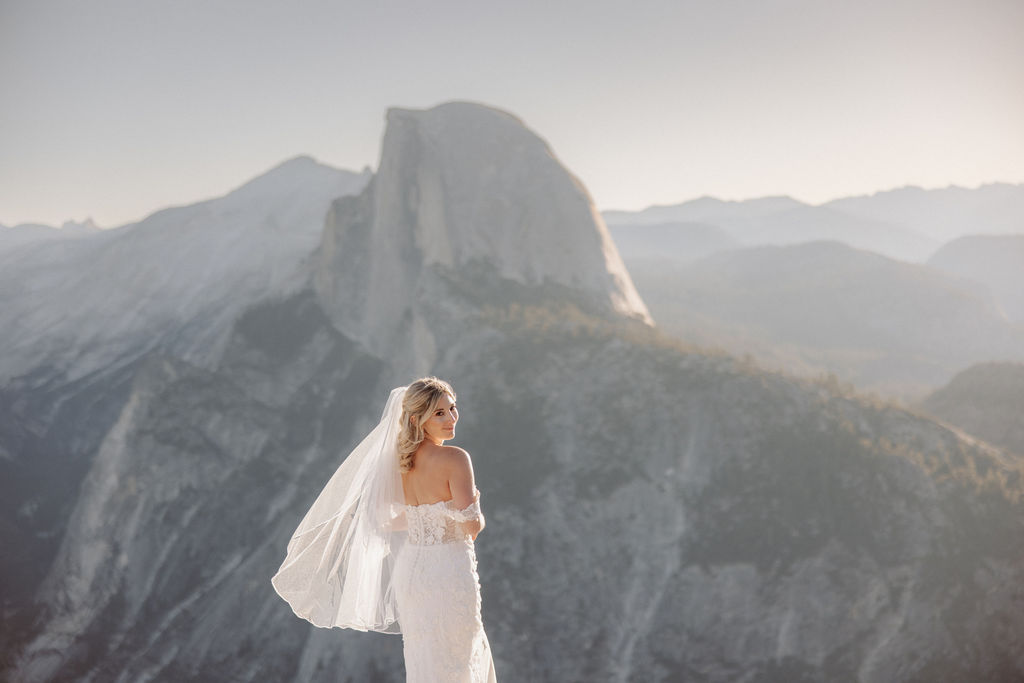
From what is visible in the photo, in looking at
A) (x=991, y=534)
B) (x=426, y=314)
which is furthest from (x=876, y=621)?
(x=426, y=314)

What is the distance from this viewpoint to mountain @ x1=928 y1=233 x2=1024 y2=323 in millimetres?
92875

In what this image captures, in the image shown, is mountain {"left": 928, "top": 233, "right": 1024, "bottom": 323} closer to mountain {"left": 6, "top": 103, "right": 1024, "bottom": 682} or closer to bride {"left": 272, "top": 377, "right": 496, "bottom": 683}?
mountain {"left": 6, "top": 103, "right": 1024, "bottom": 682}

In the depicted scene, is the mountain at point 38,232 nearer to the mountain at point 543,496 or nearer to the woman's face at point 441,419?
the mountain at point 543,496

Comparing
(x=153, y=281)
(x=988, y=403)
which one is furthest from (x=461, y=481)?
(x=153, y=281)

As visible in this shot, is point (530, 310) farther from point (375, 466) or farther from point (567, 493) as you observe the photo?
point (375, 466)

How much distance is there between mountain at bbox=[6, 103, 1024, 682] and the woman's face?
48.3ft

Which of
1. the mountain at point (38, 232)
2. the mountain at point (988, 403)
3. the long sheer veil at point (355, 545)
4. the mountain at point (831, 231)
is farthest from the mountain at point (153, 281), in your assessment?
the mountain at point (831, 231)

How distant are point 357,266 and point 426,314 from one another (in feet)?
18.1

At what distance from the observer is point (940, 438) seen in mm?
19922

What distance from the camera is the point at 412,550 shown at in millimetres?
4797

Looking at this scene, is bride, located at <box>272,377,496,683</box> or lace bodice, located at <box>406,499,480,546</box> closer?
bride, located at <box>272,377,496,683</box>

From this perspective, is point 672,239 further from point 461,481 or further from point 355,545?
point 461,481

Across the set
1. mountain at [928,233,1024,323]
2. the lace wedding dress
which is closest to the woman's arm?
the lace wedding dress

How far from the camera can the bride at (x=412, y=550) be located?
14.6 ft
